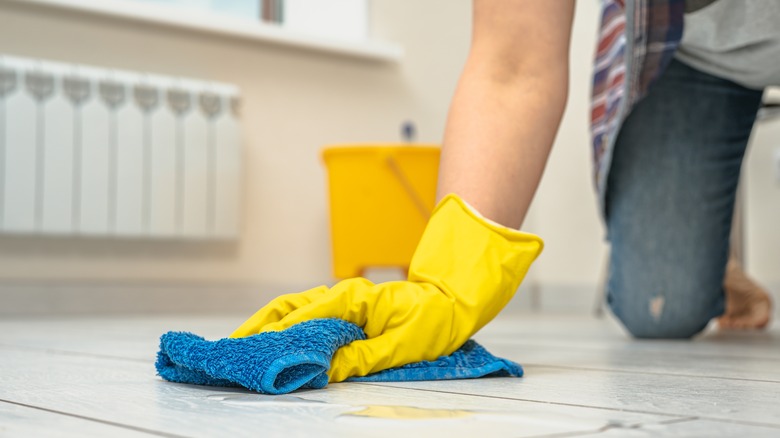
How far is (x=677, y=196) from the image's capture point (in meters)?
1.51

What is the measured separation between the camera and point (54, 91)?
264 cm

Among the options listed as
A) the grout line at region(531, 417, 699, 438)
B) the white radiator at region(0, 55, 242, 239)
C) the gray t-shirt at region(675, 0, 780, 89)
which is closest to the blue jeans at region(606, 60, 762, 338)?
the gray t-shirt at region(675, 0, 780, 89)

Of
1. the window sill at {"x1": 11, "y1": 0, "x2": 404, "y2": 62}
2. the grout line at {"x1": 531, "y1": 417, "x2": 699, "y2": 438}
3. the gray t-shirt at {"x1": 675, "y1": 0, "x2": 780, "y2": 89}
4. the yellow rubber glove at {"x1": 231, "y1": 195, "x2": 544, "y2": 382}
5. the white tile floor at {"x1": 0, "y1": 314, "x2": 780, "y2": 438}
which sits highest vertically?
the window sill at {"x1": 11, "y1": 0, "x2": 404, "y2": 62}

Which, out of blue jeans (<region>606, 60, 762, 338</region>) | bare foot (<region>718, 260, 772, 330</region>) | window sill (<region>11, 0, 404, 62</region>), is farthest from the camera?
window sill (<region>11, 0, 404, 62</region>)

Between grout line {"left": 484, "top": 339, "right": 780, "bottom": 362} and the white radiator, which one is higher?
the white radiator

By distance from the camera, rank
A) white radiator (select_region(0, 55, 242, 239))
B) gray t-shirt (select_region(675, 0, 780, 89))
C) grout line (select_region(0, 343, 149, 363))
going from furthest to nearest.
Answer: white radiator (select_region(0, 55, 242, 239)) < gray t-shirt (select_region(675, 0, 780, 89)) < grout line (select_region(0, 343, 149, 363))

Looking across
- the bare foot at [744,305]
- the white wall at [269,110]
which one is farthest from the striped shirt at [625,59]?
the white wall at [269,110]

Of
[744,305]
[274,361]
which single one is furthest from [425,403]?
[744,305]

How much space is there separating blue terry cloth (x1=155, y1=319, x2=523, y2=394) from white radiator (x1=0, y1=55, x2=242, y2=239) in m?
1.99

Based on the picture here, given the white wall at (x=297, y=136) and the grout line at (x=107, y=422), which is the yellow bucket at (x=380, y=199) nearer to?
the white wall at (x=297, y=136)

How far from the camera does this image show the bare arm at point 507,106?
885 mm

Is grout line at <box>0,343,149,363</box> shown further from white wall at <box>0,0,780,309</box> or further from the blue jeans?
white wall at <box>0,0,780,309</box>

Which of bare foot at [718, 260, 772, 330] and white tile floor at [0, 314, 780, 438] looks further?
bare foot at [718, 260, 772, 330]

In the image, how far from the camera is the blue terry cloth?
67cm
